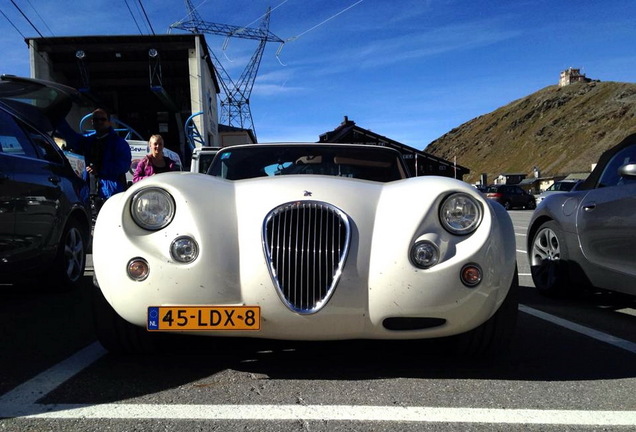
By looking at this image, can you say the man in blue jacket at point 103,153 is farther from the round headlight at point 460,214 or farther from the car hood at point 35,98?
the round headlight at point 460,214

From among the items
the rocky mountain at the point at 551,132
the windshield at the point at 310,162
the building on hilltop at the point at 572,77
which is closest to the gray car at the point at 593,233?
the windshield at the point at 310,162

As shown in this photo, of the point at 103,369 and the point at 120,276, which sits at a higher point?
the point at 120,276

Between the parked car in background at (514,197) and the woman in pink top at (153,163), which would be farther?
the parked car in background at (514,197)

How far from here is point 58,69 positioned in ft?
88.2

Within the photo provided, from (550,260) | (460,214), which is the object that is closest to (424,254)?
(460,214)

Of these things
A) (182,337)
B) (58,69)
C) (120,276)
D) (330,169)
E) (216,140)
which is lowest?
(182,337)

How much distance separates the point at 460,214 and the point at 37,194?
11.1ft

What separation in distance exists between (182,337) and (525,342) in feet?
7.05

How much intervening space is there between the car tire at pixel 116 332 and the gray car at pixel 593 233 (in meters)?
3.30

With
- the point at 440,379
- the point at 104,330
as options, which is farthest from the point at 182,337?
the point at 440,379

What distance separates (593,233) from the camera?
4457 mm

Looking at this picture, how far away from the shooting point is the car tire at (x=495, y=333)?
2947mm

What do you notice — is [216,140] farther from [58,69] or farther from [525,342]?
[525,342]

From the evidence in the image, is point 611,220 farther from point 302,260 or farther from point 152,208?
point 152,208
